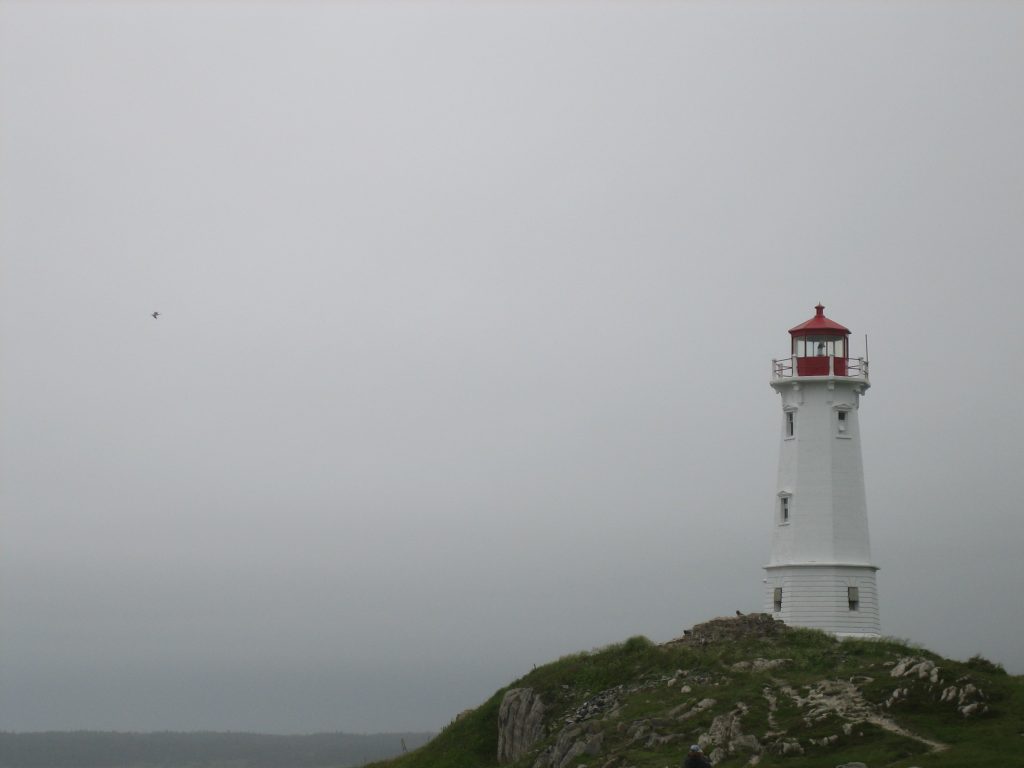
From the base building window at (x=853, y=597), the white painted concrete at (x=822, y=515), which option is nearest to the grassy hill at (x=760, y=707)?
the white painted concrete at (x=822, y=515)

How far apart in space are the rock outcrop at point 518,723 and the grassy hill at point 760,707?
0.46ft

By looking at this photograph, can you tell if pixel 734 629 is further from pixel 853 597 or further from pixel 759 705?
pixel 759 705

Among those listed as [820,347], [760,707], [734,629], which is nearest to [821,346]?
[820,347]

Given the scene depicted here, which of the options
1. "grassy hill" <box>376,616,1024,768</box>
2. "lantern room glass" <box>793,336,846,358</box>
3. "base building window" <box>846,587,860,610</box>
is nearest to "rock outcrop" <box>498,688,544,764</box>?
"grassy hill" <box>376,616,1024,768</box>

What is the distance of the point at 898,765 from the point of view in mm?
35438

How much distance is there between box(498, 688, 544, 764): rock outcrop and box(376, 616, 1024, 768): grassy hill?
0.46 ft

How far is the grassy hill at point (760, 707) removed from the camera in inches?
1512

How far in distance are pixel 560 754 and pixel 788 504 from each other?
1653 cm

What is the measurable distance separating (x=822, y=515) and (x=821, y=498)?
2.34ft

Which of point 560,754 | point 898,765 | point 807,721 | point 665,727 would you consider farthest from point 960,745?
point 560,754

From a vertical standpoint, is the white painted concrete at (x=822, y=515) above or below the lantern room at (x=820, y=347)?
below

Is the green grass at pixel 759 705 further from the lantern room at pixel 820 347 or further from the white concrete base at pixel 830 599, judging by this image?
the lantern room at pixel 820 347

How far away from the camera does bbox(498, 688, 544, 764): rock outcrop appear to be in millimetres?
53031

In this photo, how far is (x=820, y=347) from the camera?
195ft
